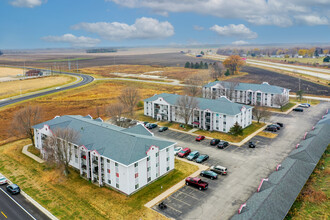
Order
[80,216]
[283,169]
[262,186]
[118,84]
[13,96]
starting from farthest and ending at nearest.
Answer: [118,84] < [13,96] < [283,169] < [262,186] < [80,216]

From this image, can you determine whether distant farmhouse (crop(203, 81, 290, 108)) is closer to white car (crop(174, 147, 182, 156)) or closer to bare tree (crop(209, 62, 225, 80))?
white car (crop(174, 147, 182, 156))

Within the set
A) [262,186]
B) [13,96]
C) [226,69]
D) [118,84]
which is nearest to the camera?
[262,186]

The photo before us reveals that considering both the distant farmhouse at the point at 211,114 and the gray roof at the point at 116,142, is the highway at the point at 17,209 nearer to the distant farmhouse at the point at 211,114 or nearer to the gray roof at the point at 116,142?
the gray roof at the point at 116,142

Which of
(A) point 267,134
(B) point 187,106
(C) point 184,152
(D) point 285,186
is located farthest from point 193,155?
(A) point 267,134

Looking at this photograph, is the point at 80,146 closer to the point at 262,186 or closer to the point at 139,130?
the point at 139,130

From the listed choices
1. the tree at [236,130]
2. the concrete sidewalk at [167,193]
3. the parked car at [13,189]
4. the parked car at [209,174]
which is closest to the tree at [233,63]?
the tree at [236,130]

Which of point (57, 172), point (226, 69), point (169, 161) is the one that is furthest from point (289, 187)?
point (226, 69)

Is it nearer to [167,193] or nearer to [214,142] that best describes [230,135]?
[214,142]
